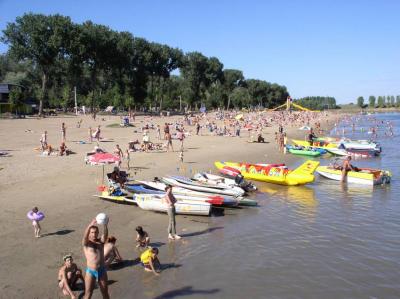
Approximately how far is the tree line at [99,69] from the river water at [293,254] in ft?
155

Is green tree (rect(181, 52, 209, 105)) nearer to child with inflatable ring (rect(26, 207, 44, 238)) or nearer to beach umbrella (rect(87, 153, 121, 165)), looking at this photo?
beach umbrella (rect(87, 153, 121, 165))

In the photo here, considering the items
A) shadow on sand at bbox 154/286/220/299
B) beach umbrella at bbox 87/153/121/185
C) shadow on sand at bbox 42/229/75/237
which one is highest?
beach umbrella at bbox 87/153/121/185

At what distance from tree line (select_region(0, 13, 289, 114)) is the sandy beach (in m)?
30.7

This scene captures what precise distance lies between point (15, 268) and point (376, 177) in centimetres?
1718

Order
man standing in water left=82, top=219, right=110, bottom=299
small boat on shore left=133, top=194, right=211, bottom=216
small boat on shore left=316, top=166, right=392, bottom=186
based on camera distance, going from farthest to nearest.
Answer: small boat on shore left=316, top=166, right=392, bottom=186 < small boat on shore left=133, top=194, right=211, bottom=216 < man standing in water left=82, top=219, right=110, bottom=299

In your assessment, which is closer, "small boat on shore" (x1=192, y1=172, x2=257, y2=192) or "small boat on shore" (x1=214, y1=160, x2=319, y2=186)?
"small boat on shore" (x1=192, y1=172, x2=257, y2=192)

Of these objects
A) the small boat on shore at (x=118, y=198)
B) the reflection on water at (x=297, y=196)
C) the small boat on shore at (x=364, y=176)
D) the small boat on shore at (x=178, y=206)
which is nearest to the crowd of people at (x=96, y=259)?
the small boat on shore at (x=178, y=206)

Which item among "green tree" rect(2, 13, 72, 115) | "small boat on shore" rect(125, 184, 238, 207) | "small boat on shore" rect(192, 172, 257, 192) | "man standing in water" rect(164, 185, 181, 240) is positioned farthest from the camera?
"green tree" rect(2, 13, 72, 115)

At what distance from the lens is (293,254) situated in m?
11.1

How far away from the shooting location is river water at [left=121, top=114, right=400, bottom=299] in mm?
9055

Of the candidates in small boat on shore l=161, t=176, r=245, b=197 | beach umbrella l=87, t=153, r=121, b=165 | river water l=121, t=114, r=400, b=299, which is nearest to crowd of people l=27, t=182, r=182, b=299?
river water l=121, t=114, r=400, b=299

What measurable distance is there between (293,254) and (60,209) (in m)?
7.78

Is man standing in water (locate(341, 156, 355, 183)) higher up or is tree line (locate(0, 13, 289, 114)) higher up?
tree line (locate(0, 13, 289, 114))


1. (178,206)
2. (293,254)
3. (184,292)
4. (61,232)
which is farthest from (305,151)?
(184,292)
